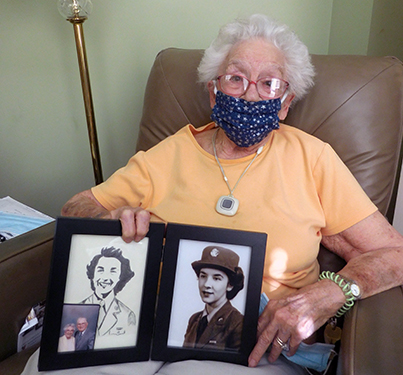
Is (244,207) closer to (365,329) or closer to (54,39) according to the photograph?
(365,329)

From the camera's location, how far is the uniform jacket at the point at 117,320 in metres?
0.86

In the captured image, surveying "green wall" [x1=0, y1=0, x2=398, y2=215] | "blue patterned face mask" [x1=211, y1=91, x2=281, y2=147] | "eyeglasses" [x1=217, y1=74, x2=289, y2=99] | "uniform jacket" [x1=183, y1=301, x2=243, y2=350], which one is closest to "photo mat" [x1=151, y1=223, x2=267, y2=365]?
"uniform jacket" [x1=183, y1=301, x2=243, y2=350]

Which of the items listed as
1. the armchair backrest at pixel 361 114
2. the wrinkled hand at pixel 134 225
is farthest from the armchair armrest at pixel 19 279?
the armchair backrest at pixel 361 114

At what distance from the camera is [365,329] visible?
81 centimetres

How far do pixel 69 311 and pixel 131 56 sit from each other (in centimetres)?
131

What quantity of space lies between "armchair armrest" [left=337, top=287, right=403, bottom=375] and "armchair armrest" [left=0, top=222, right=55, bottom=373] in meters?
0.81

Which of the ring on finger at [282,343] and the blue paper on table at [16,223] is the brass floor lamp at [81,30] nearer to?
the blue paper on table at [16,223]

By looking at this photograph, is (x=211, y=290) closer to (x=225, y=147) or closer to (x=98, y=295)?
(x=98, y=295)

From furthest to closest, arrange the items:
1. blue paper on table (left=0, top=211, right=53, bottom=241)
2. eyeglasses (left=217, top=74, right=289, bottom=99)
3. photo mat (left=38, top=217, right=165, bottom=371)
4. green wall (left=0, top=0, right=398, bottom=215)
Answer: green wall (left=0, top=0, right=398, bottom=215), blue paper on table (left=0, top=211, right=53, bottom=241), eyeglasses (left=217, top=74, right=289, bottom=99), photo mat (left=38, top=217, right=165, bottom=371)

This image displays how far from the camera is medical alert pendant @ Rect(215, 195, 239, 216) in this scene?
3.47ft

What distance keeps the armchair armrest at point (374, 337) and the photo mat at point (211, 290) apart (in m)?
0.20

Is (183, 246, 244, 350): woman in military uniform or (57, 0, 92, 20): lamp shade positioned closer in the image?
(183, 246, 244, 350): woman in military uniform

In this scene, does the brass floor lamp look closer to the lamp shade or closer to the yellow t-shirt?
the lamp shade

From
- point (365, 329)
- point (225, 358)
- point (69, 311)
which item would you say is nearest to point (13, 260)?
point (69, 311)
